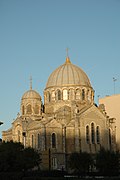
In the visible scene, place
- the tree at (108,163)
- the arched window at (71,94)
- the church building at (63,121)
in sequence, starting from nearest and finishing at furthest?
the tree at (108,163) → the church building at (63,121) → the arched window at (71,94)

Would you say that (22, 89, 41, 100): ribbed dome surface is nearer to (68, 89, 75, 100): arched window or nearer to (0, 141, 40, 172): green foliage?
(68, 89, 75, 100): arched window

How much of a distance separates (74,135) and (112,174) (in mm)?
16825

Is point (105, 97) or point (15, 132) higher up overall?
point (105, 97)

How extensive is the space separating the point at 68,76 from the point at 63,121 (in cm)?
1049

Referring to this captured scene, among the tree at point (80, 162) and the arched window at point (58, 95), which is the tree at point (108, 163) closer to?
the tree at point (80, 162)

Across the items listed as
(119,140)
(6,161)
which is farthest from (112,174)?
(119,140)

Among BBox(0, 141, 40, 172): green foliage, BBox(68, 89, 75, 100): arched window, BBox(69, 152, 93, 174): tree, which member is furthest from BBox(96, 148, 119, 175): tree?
BBox(68, 89, 75, 100): arched window

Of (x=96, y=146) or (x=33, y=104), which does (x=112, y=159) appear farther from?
(x=33, y=104)

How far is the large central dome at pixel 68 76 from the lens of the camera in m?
73.5

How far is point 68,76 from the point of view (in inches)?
2923

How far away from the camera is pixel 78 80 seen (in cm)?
7394

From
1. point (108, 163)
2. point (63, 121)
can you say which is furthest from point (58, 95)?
point (108, 163)

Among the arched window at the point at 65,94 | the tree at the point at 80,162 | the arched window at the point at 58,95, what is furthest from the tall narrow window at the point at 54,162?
the arched window at the point at 58,95

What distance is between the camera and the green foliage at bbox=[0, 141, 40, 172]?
49062 millimetres
